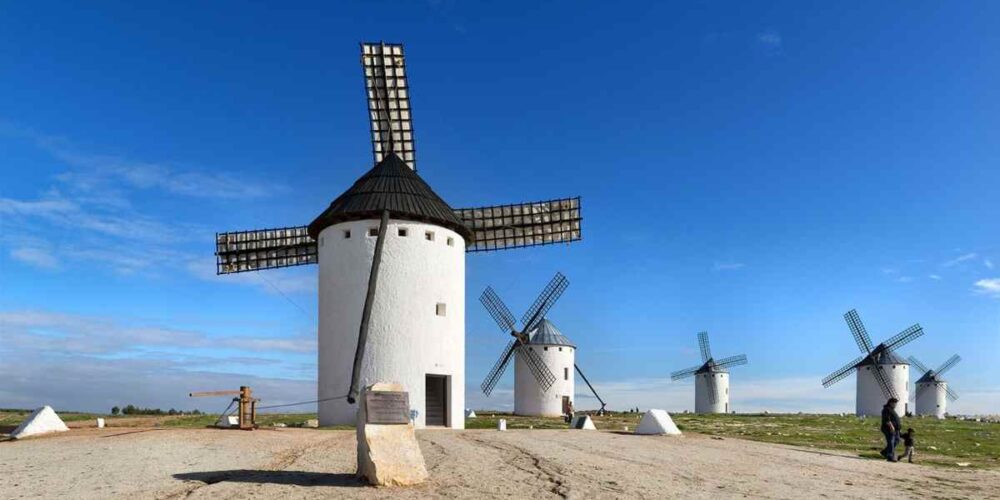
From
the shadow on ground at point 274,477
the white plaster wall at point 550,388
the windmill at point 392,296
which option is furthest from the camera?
the white plaster wall at point 550,388

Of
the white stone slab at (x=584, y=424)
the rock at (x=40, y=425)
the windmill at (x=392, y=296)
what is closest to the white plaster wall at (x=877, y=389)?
the white stone slab at (x=584, y=424)

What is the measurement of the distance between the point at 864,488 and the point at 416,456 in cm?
881

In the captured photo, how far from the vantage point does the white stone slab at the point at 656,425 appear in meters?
26.4

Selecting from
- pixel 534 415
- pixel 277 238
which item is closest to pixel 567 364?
pixel 534 415

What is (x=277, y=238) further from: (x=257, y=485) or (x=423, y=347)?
(x=257, y=485)

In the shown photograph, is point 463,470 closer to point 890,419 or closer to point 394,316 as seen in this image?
point 890,419

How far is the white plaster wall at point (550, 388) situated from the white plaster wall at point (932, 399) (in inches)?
2104

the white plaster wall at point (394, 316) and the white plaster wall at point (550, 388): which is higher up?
the white plaster wall at point (394, 316)

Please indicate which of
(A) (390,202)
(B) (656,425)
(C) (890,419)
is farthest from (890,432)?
(A) (390,202)

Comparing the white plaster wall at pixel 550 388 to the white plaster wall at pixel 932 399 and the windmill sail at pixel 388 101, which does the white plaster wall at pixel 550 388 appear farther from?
the white plaster wall at pixel 932 399

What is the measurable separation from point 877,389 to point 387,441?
235ft

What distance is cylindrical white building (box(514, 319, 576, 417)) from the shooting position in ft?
183

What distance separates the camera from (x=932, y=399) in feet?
286

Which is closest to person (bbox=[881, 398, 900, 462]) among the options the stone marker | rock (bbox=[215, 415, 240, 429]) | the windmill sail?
the stone marker
